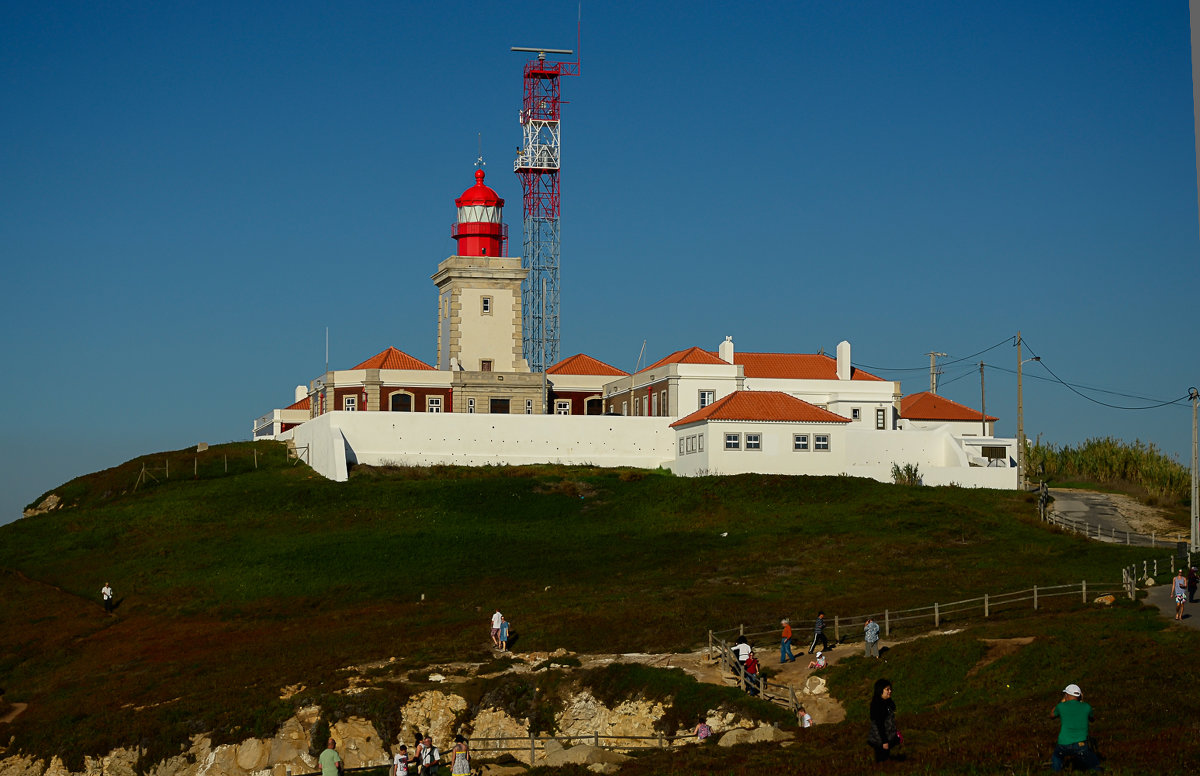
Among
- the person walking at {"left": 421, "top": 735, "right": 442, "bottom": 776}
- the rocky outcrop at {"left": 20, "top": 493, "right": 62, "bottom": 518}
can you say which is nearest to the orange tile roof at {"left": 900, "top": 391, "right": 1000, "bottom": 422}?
the rocky outcrop at {"left": 20, "top": 493, "right": 62, "bottom": 518}

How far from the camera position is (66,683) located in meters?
47.6

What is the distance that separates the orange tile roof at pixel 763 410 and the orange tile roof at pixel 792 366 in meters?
11.2

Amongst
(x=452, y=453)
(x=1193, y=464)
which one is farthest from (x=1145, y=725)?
(x=452, y=453)

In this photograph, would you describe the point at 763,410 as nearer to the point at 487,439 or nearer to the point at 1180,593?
the point at 487,439

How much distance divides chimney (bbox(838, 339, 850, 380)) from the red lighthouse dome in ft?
79.4

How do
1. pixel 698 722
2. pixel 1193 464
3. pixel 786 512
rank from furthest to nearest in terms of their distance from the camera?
pixel 786 512 → pixel 1193 464 → pixel 698 722

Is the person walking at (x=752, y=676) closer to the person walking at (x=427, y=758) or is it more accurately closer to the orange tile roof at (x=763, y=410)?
the person walking at (x=427, y=758)

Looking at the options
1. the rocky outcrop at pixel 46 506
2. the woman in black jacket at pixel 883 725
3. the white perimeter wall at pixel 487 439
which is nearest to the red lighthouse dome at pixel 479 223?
the white perimeter wall at pixel 487 439

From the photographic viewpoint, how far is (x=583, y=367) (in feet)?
320

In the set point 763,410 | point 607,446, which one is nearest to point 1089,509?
point 763,410

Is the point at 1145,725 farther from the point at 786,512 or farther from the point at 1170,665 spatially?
the point at 786,512

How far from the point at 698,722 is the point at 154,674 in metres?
21.0

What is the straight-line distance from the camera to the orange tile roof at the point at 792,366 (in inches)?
3615

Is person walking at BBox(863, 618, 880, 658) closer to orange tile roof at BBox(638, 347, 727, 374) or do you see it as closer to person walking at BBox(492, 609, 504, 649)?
person walking at BBox(492, 609, 504, 649)
